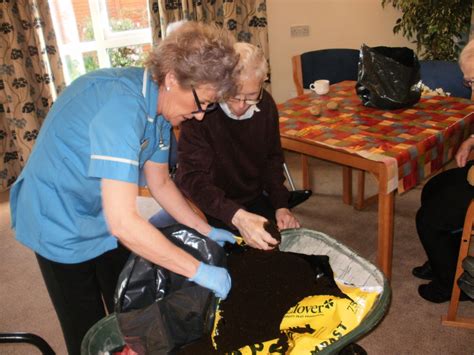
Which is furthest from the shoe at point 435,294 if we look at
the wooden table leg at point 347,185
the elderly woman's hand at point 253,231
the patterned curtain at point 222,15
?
the patterned curtain at point 222,15

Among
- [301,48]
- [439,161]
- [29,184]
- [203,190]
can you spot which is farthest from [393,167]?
[301,48]

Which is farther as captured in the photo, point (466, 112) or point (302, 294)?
point (466, 112)

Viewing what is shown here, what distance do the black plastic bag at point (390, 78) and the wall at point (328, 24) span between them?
1.74 m

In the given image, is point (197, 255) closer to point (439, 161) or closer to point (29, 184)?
point (29, 184)

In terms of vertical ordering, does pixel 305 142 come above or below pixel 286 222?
above

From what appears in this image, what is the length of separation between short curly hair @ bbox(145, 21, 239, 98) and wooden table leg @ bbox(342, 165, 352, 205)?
1778 mm

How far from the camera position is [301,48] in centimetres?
371

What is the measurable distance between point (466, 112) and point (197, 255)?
1465 millimetres

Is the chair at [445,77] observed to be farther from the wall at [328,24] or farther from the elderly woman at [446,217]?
the wall at [328,24]

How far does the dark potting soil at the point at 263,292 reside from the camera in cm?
93

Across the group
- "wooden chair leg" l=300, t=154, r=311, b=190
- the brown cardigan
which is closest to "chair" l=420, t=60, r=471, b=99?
"wooden chair leg" l=300, t=154, r=311, b=190

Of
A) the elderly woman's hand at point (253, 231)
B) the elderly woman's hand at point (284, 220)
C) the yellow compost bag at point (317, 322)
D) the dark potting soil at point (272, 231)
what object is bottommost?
the elderly woman's hand at point (284, 220)

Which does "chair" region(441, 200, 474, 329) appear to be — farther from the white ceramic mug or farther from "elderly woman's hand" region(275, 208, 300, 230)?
the white ceramic mug

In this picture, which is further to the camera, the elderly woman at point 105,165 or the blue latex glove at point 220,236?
the blue latex glove at point 220,236
